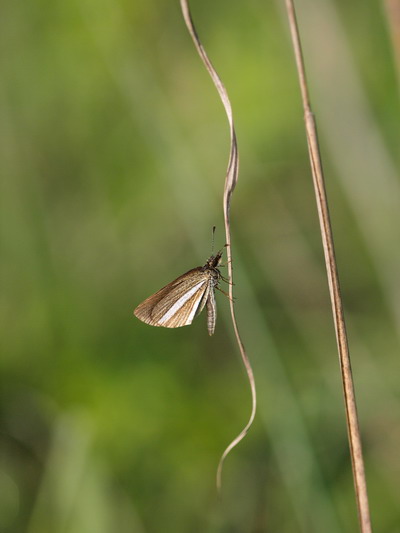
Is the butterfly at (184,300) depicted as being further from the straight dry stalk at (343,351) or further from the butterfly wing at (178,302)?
the straight dry stalk at (343,351)

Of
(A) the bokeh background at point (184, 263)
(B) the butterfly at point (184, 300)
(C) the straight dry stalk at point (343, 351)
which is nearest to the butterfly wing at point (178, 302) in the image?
(B) the butterfly at point (184, 300)

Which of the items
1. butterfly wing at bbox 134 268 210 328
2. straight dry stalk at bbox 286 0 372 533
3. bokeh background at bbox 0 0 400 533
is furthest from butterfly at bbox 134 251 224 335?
bokeh background at bbox 0 0 400 533

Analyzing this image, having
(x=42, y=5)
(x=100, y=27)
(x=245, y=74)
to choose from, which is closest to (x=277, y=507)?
(x=245, y=74)

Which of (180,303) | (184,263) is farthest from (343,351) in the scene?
(184,263)

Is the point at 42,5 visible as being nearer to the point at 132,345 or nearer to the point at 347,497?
the point at 132,345

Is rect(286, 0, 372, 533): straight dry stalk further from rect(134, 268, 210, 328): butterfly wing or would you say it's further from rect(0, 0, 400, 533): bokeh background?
rect(0, 0, 400, 533): bokeh background

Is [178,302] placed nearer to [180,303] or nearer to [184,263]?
[180,303]

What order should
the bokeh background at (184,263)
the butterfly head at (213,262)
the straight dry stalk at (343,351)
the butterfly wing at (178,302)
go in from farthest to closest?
the bokeh background at (184,263) → the butterfly head at (213,262) → the butterfly wing at (178,302) → the straight dry stalk at (343,351)
